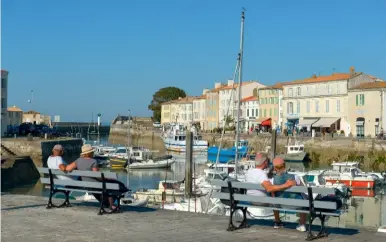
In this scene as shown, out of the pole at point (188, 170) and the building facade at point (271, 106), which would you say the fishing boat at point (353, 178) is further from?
the building facade at point (271, 106)

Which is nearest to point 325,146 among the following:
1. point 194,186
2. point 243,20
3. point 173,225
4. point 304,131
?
point 304,131

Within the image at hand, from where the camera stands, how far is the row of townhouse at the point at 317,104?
7188 centimetres

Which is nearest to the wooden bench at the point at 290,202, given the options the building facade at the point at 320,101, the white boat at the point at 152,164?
the white boat at the point at 152,164

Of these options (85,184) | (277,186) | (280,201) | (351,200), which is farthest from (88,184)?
(351,200)

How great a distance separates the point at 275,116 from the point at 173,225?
265 feet

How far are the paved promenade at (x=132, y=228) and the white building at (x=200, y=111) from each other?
334 ft

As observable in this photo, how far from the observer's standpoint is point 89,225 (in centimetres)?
1109

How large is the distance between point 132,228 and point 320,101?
71.9 meters

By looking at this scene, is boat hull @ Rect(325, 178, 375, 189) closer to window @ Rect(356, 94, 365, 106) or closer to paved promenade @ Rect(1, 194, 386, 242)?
paved promenade @ Rect(1, 194, 386, 242)

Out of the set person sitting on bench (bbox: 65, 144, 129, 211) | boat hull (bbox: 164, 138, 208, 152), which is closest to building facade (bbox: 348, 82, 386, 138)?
boat hull (bbox: 164, 138, 208, 152)

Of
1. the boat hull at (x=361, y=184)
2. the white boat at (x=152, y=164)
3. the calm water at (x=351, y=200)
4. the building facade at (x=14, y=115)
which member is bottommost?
the calm water at (x=351, y=200)

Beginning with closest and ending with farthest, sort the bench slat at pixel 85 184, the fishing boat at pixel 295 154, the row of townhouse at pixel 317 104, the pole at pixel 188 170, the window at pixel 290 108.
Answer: the bench slat at pixel 85 184 → the pole at pixel 188 170 → the fishing boat at pixel 295 154 → the row of townhouse at pixel 317 104 → the window at pixel 290 108

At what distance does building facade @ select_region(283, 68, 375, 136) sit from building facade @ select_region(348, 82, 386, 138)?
141cm

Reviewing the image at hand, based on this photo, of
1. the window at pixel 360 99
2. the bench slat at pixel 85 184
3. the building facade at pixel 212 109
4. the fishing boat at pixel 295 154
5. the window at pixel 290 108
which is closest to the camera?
the bench slat at pixel 85 184
